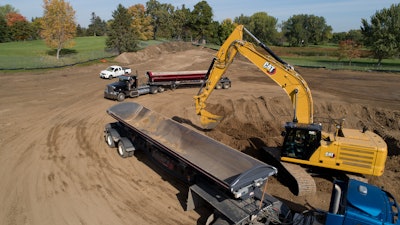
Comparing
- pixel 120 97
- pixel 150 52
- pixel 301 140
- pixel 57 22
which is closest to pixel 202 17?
pixel 150 52

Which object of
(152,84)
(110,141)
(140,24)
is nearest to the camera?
(110,141)

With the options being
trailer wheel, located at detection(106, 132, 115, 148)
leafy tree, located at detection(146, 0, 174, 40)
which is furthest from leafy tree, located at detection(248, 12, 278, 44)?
trailer wheel, located at detection(106, 132, 115, 148)

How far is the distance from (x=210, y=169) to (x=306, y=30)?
106692mm

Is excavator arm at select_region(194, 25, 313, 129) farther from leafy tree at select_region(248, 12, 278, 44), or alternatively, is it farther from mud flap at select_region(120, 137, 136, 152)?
leafy tree at select_region(248, 12, 278, 44)

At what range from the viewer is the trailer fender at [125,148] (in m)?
12.8

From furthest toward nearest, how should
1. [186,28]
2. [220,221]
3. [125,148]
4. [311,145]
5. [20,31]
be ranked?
[20,31], [186,28], [125,148], [311,145], [220,221]

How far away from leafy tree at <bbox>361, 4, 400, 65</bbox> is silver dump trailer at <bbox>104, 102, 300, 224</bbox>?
42450 mm

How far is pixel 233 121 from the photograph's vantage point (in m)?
17.2

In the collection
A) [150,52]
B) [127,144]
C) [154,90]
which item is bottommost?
[127,144]

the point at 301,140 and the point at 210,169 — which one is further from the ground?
the point at 301,140

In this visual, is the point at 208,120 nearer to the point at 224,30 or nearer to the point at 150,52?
the point at 150,52

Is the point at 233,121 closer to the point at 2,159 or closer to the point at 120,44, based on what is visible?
the point at 2,159

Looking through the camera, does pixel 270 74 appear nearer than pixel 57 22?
Yes

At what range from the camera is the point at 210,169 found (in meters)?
9.47
